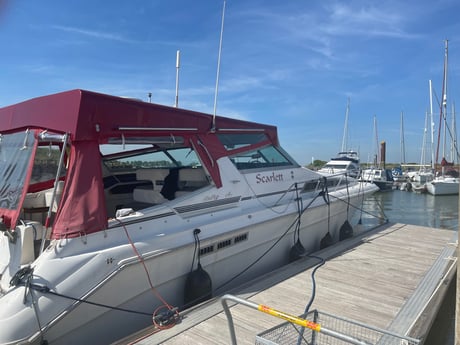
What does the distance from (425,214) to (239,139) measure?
16562 mm

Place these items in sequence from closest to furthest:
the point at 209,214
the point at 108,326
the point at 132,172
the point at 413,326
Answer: the point at 108,326, the point at 413,326, the point at 209,214, the point at 132,172

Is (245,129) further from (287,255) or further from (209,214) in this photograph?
(287,255)

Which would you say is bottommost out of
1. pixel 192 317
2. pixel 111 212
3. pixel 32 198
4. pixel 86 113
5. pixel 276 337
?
pixel 192 317

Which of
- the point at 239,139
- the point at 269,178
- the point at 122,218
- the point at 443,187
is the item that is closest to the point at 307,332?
the point at 122,218

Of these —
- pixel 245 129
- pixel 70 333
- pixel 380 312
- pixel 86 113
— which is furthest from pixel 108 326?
pixel 245 129

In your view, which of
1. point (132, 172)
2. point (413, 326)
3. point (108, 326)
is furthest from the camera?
point (132, 172)

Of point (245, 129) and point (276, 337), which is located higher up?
point (245, 129)

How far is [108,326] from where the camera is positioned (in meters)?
3.43

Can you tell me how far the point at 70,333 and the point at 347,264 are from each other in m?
4.03

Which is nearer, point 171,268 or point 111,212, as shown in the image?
point 171,268

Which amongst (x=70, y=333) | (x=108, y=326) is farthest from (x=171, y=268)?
(x=70, y=333)

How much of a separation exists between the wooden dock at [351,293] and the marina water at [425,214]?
599 mm

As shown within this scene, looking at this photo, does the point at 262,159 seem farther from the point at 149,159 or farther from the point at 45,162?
the point at 45,162

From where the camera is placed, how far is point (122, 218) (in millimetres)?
3768
